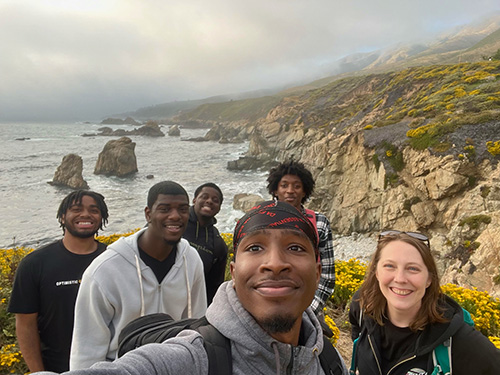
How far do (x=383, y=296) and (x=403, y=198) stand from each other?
13867 mm

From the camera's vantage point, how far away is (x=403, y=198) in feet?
47.9

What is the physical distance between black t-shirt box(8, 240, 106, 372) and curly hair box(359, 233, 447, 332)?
274cm

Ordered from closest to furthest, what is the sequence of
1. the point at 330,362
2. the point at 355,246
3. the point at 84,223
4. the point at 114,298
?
the point at 330,362 < the point at 114,298 < the point at 84,223 < the point at 355,246

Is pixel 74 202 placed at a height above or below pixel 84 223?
above

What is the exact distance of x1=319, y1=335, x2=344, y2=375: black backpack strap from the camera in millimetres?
1404

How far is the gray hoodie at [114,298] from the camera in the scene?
2076 millimetres

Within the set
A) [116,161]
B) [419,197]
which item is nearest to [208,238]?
[419,197]

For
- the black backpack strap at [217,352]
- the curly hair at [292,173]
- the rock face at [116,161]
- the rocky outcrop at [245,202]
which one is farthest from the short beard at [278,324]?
the rock face at [116,161]

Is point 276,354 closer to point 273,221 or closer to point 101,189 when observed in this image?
point 273,221

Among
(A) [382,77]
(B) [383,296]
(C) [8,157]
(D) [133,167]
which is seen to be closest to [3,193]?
(D) [133,167]

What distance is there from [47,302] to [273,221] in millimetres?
2581

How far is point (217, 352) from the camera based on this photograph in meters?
1.17

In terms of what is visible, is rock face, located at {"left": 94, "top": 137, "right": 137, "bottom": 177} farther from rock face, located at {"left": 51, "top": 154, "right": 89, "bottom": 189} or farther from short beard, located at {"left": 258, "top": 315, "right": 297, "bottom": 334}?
short beard, located at {"left": 258, "top": 315, "right": 297, "bottom": 334}

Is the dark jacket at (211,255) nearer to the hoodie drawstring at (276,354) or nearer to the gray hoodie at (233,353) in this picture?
the gray hoodie at (233,353)
